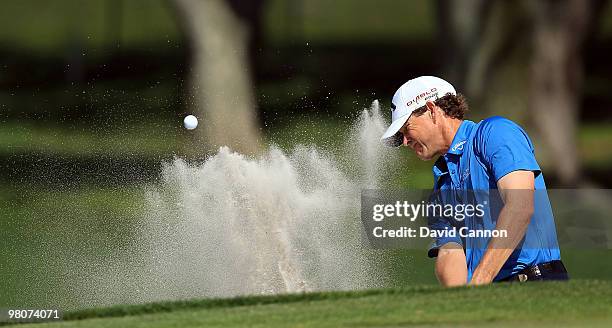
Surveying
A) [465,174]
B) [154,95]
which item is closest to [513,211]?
[465,174]

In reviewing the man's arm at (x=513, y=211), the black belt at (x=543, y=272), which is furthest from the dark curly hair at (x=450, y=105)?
the black belt at (x=543, y=272)

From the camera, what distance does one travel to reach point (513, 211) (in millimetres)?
4164

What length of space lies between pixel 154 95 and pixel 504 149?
56.8 ft

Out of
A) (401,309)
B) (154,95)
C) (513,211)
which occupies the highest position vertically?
(154,95)

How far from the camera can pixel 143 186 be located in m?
16.6

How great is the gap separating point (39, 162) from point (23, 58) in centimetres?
583

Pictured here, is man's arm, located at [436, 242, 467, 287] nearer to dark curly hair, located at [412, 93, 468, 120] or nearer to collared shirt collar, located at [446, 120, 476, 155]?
collared shirt collar, located at [446, 120, 476, 155]

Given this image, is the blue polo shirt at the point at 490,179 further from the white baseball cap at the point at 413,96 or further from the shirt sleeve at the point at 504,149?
the white baseball cap at the point at 413,96

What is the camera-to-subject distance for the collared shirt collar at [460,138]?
4508 mm

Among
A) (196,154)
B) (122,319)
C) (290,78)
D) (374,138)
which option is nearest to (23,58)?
(290,78)

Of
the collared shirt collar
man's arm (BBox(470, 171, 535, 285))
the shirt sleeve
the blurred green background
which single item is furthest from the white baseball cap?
the blurred green background

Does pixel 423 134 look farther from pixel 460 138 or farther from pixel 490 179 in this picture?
pixel 490 179

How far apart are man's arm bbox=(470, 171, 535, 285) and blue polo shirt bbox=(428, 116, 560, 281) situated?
30 mm

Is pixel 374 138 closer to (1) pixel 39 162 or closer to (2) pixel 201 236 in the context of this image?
(2) pixel 201 236
